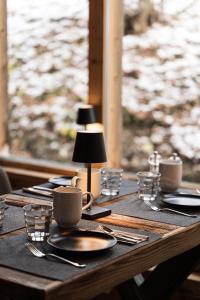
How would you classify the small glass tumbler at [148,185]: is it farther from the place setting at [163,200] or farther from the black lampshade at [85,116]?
the black lampshade at [85,116]

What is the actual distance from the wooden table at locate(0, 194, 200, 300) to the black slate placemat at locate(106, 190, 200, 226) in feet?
0.14

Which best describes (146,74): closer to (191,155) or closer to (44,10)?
(191,155)

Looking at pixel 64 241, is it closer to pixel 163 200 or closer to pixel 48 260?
pixel 48 260

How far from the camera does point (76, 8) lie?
4.32 meters

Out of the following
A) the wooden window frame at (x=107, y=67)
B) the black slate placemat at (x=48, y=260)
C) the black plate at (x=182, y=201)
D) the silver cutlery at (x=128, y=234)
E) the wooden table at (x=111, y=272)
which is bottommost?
the wooden table at (x=111, y=272)

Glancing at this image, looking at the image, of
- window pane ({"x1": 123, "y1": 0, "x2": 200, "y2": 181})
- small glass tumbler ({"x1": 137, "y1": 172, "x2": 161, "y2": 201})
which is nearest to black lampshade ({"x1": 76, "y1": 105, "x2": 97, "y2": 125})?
window pane ({"x1": 123, "y1": 0, "x2": 200, "y2": 181})

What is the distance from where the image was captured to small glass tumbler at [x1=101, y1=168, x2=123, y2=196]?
2.93 meters

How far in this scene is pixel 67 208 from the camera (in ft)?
7.63

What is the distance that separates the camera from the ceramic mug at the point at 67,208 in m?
2.33

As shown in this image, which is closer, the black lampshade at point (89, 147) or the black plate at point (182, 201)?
the black lampshade at point (89, 147)

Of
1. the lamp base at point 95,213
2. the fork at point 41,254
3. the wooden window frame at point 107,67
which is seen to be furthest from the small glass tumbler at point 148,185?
the wooden window frame at point 107,67

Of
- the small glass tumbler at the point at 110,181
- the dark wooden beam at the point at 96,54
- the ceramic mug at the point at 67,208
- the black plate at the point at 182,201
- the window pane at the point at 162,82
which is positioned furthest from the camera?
the dark wooden beam at the point at 96,54

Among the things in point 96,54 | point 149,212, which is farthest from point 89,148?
point 96,54

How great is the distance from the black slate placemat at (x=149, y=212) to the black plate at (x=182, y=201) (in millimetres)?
17
